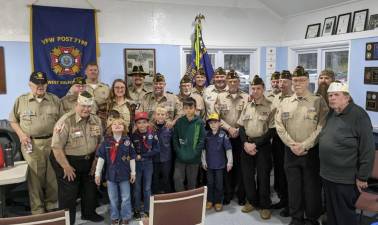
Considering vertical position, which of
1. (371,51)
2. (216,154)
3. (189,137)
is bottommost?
(216,154)

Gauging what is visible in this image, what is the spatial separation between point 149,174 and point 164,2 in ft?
10.7

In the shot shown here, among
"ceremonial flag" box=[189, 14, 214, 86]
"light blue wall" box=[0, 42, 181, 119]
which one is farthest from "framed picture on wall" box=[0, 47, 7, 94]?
"ceremonial flag" box=[189, 14, 214, 86]

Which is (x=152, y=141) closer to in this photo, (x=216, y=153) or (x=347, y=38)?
(x=216, y=153)

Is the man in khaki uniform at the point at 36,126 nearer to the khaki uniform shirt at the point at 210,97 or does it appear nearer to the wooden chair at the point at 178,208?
the khaki uniform shirt at the point at 210,97

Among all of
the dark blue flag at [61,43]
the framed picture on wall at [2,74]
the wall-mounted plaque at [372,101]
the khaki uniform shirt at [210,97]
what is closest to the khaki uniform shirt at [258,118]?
the khaki uniform shirt at [210,97]

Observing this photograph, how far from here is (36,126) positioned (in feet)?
12.1

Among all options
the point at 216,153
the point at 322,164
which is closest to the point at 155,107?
the point at 216,153

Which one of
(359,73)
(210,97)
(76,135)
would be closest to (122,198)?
(76,135)

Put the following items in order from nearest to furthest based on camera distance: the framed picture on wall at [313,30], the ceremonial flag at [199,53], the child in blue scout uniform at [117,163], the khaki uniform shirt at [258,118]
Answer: the child in blue scout uniform at [117,163], the khaki uniform shirt at [258,118], the framed picture on wall at [313,30], the ceremonial flag at [199,53]

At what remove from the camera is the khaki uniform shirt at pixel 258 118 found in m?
3.76

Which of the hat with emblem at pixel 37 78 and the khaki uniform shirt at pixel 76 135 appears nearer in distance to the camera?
the khaki uniform shirt at pixel 76 135

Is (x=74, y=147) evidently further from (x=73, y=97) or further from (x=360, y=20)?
(x=360, y=20)

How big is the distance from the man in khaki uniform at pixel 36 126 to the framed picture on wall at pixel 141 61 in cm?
197

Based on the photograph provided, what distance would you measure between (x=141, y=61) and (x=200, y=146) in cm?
244
